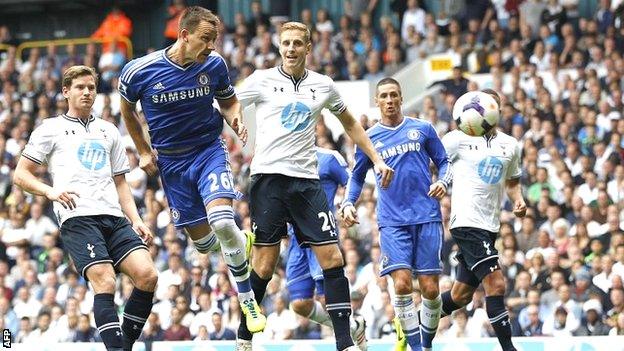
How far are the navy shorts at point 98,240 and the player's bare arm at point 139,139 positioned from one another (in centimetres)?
52

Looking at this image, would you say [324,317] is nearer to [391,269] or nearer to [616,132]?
[391,269]

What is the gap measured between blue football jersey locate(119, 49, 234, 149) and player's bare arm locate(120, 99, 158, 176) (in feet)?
0.33

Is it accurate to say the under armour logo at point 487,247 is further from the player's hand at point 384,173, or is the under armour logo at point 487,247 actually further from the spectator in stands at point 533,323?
the spectator in stands at point 533,323

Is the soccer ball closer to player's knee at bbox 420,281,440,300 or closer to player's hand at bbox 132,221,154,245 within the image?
player's knee at bbox 420,281,440,300

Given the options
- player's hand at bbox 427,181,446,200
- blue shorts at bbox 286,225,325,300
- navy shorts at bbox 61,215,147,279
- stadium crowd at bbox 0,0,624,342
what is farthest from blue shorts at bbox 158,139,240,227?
stadium crowd at bbox 0,0,624,342

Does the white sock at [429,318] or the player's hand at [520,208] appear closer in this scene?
the player's hand at [520,208]

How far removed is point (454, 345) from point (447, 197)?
5.03 metres

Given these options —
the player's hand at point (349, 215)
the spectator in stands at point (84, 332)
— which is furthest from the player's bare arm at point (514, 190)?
the spectator in stands at point (84, 332)

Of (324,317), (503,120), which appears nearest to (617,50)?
(503,120)

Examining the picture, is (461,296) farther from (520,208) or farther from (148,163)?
(148,163)

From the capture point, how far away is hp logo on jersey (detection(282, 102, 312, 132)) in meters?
11.8

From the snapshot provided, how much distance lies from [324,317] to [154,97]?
4051mm

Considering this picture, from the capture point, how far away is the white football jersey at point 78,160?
11.6m

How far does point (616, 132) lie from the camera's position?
20297mm
